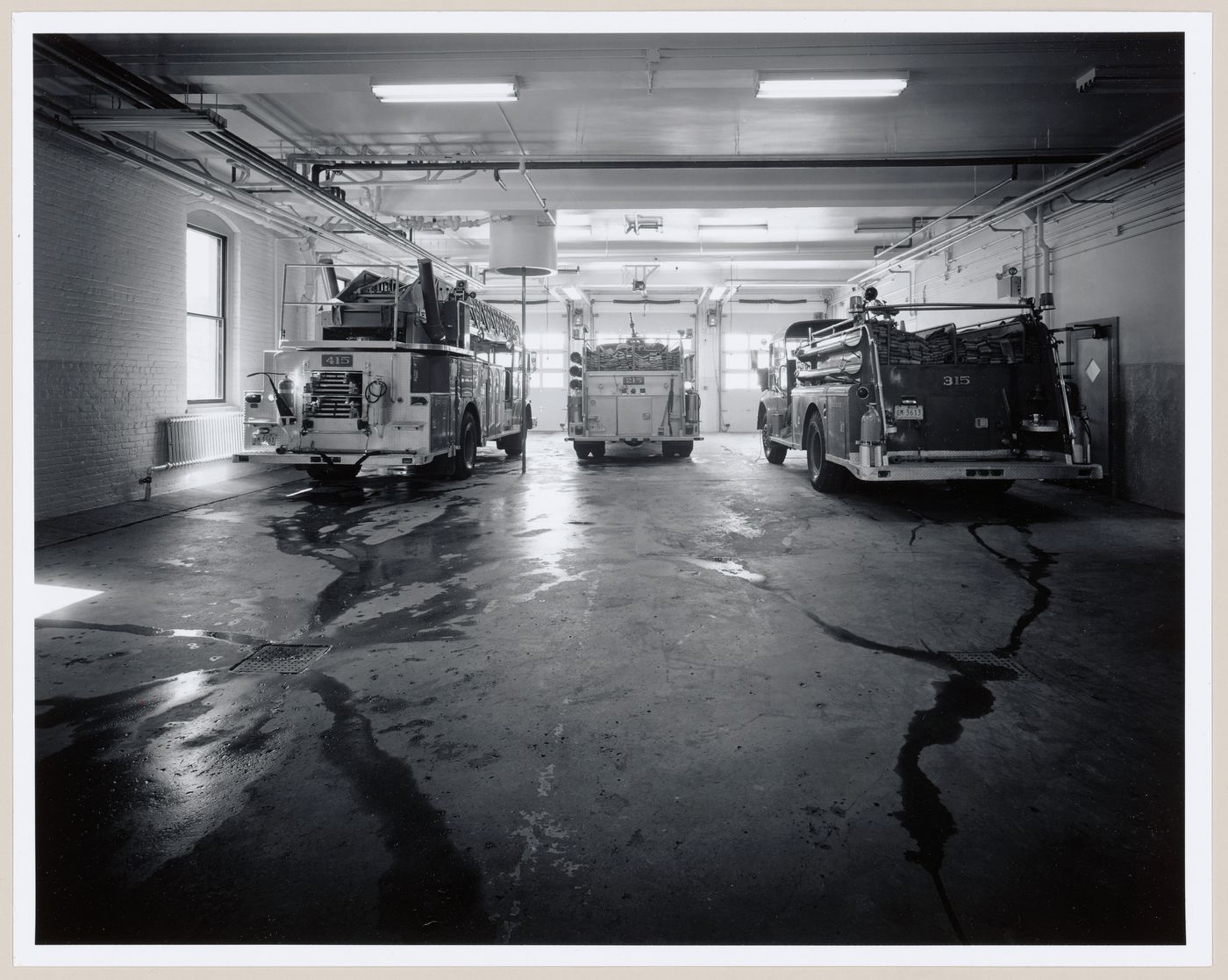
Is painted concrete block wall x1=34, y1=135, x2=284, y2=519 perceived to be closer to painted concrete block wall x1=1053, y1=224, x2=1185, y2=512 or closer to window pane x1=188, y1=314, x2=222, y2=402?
window pane x1=188, y1=314, x2=222, y2=402

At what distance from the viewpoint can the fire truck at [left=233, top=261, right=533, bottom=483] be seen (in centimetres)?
1054

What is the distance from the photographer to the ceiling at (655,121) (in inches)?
281

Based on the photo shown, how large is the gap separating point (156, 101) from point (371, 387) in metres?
4.11

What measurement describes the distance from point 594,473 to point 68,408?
25.3 feet

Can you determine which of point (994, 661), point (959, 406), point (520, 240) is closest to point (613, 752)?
point (994, 661)

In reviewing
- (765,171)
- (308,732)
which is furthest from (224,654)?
(765,171)

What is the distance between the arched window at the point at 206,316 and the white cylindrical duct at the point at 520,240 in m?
4.83

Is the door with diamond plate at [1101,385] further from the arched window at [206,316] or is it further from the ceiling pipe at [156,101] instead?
the arched window at [206,316]

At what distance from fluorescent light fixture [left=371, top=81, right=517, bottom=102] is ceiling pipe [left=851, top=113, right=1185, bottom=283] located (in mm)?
6070

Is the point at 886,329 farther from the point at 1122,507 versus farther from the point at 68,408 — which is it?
the point at 68,408

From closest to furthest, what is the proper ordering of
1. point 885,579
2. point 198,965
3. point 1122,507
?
point 198,965 < point 885,579 < point 1122,507

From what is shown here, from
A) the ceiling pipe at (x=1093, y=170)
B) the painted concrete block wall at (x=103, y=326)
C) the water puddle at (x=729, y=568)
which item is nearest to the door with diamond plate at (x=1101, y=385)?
the ceiling pipe at (x=1093, y=170)

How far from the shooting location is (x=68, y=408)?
908 cm

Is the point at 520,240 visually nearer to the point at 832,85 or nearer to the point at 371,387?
the point at 371,387
